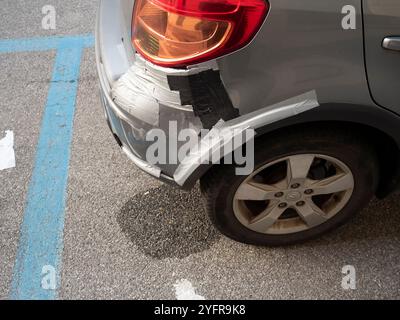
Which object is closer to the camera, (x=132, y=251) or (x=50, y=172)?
(x=132, y=251)

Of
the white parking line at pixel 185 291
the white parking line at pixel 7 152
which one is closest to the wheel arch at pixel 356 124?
the white parking line at pixel 185 291

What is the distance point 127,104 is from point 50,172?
37.1 inches

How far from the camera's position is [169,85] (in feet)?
4.25

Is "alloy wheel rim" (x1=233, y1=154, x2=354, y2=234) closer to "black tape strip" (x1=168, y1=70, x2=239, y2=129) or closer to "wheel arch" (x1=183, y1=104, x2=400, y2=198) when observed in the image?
"wheel arch" (x1=183, y1=104, x2=400, y2=198)

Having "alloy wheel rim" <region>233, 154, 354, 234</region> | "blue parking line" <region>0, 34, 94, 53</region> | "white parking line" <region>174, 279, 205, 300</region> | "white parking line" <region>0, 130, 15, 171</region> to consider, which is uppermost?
"alloy wheel rim" <region>233, 154, 354, 234</region>

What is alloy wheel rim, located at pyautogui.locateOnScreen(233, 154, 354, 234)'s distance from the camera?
4.97 feet

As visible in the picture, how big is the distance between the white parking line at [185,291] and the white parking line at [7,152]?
1106 millimetres

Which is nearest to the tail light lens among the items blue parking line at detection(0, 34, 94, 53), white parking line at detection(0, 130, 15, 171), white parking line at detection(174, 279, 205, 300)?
white parking line at detection(174, 279, 205, 300)

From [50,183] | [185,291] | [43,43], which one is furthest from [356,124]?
[43,43]

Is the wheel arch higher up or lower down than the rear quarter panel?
lower down

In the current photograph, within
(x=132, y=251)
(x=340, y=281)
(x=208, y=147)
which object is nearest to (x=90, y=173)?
(x=132, y=251)

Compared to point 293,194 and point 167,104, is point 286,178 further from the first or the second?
point 167,104

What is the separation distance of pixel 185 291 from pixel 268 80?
3.17 ft
